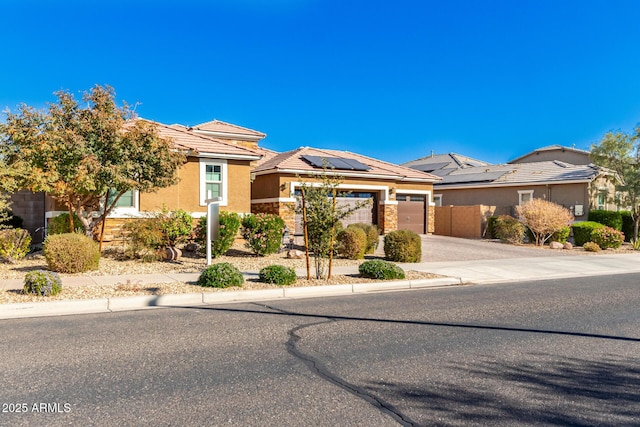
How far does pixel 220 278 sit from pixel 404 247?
296 inches

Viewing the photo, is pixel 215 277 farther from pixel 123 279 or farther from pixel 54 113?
pixel 54 113

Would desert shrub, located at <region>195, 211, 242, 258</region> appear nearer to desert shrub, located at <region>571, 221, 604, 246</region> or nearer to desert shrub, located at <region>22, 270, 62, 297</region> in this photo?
desert shrub, located at <region>22, 270, 62, 297</region>

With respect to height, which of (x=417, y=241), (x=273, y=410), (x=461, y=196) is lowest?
(x=273, y=410)

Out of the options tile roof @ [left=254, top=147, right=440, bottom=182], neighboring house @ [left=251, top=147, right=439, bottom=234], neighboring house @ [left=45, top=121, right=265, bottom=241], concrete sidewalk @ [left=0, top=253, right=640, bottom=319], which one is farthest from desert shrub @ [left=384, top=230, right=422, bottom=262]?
tile roof @ [left=254, top=147, right=440, bottom=182]

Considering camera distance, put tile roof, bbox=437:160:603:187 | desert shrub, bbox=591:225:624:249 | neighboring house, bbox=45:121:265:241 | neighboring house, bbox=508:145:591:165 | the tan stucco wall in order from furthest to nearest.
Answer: neighboring house, bbox=508:145:591:165, tile roof, bbox=437:160:603:187, desert shrub, bbox=591:225:624:249, the tan stucco wall, neighboring house, bbox=45:121:265:241

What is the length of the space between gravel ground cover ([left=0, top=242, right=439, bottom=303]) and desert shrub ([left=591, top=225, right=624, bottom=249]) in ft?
45.4

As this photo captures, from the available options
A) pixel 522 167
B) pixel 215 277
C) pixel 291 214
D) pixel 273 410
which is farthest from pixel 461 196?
pixel 273 410

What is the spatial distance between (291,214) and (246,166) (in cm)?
388

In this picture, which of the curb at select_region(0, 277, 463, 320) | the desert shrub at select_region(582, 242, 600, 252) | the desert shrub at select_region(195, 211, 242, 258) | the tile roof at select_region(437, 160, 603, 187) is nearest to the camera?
the curb at select_region(0, 277, 463, 320)

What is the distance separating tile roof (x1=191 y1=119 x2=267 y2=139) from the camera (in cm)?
2735

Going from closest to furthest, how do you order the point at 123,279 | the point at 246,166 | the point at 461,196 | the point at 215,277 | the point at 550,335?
1. the point at 550,335
2. the point at 215,277
3. the point at 123,279
4. the point at 246,166
5. the point at 461,196

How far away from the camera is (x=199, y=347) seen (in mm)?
6102

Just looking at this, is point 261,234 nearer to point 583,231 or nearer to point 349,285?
point 349,285

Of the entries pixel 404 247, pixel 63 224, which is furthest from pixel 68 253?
pixel 404 247
